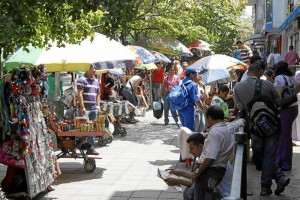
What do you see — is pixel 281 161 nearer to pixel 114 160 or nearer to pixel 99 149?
pixel 114 160

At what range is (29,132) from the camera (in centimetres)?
747

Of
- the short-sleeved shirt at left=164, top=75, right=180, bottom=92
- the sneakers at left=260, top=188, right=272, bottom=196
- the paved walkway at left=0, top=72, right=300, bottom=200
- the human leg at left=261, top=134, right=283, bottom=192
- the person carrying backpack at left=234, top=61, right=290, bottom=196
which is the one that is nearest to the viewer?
the person carrying backpack at left=234, top=61, right=290, bottom=196

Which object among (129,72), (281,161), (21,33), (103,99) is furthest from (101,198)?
(129,72)

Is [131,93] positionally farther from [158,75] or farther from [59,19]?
[59,19]

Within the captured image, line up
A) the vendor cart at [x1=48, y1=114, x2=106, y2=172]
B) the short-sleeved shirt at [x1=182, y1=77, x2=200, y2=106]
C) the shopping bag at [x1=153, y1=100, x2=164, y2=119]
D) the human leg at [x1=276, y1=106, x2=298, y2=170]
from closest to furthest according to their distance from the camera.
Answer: the human leg at [x1=276, y1=106, x2=298, y2=170]
the vendor cart at [x1=48, y1=114, x2=106, y2=172]
the short-sleeved shirt at [x1=182, y1=77, x2=200, y2=106]
the shopping bag at [x1=153, y1=100, x2=164, y2=119]

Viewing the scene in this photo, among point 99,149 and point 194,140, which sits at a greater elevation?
point 194,140

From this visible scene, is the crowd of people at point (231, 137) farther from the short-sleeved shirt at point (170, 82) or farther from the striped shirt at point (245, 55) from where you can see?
the striped shirt at point (245, 55)

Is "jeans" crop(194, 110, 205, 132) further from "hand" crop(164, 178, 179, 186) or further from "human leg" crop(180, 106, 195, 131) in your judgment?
"hand" crop(164, 178, 179, 186)

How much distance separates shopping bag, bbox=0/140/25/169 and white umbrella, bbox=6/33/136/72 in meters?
2.25

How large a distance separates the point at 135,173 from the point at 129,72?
10.8 meters

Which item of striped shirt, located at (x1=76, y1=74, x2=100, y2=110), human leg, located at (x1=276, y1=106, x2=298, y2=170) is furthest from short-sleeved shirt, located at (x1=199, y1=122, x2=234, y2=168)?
striped shirt, located at (x1=76, y1=74, x2=100, y2=110)

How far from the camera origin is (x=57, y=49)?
982 cm

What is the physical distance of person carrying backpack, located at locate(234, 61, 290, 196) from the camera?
704cm

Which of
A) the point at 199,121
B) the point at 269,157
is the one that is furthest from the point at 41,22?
the point at 269,157
